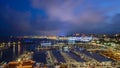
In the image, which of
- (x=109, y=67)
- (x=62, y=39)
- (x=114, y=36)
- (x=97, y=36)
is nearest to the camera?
(x=109, y=67)

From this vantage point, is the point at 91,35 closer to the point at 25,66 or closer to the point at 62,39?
the point at 62,39

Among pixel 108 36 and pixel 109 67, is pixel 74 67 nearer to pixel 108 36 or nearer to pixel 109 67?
pixel 109 67

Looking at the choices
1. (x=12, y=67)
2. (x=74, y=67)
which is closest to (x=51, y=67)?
(x=74, y=67)

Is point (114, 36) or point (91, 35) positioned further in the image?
point (91, 35)

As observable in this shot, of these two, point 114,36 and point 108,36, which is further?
point 108,36

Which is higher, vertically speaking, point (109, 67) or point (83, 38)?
point (83, 38)

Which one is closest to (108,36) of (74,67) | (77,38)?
(77,38)

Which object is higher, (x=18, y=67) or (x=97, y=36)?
(x=97, y=36)

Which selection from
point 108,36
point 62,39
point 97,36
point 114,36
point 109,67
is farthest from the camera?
point 62,39

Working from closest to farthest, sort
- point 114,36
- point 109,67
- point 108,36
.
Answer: point 109,67
point 114,36
point 108,36
